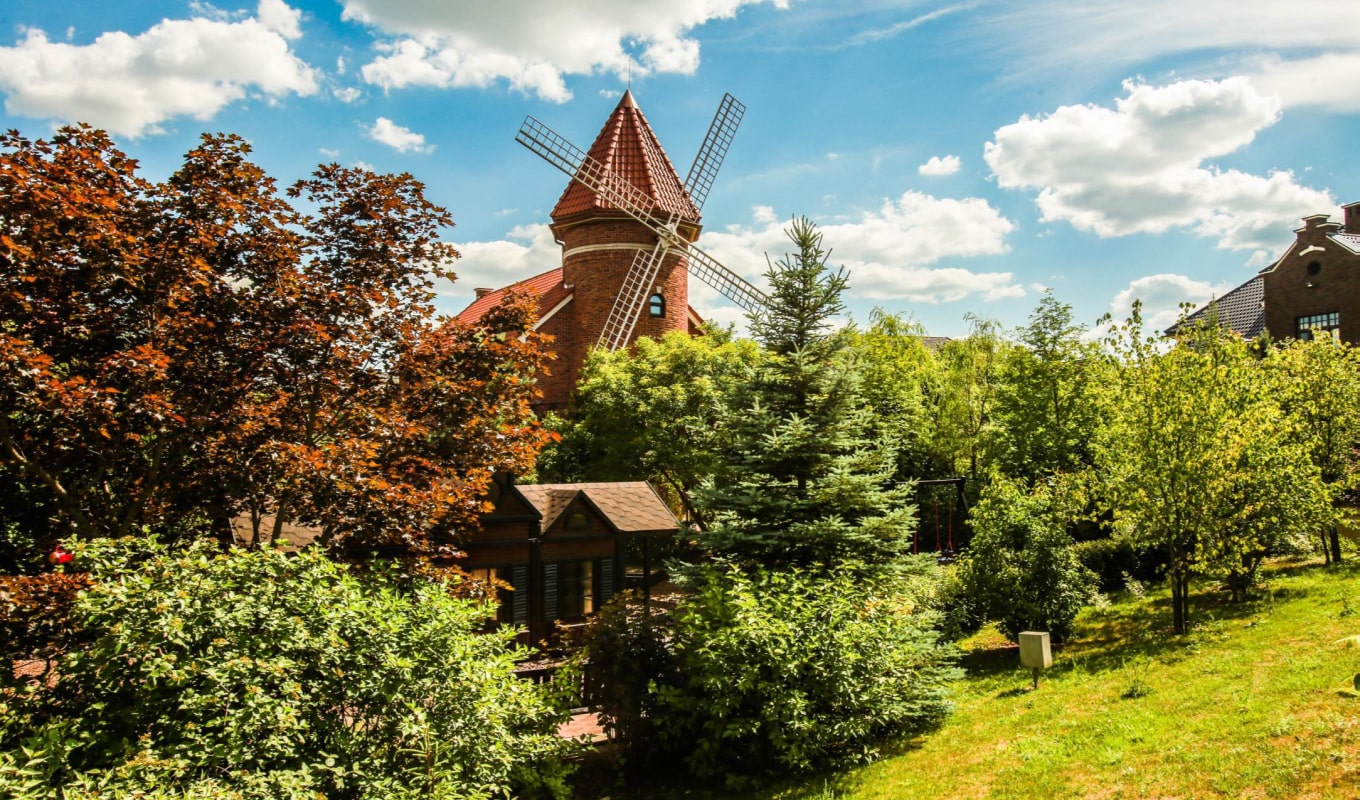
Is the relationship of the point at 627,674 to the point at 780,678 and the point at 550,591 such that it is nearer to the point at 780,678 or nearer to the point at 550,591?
the point at 780,678

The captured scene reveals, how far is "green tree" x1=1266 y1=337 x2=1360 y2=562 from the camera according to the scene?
1723 centimetres

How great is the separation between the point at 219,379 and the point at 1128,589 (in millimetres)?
18621

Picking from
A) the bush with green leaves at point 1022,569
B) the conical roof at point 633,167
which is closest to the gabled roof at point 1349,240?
the conical roof at point 633,167

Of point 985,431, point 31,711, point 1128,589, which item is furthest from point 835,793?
point 985,431

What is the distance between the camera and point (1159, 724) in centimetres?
883

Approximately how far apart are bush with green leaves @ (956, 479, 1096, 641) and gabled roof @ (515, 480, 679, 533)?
5849 millimetres

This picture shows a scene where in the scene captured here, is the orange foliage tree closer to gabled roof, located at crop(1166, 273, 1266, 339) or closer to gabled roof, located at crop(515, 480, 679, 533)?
gabled roof, located at crop(515, 480, 679, 533)

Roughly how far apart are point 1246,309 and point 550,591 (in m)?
42.6

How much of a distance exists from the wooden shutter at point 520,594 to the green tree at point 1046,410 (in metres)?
17.5

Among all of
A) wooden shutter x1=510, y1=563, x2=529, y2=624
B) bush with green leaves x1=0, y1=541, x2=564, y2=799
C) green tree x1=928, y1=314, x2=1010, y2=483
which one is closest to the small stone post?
bush with green leaves x1=0, y1=541, x2=564, y2=799

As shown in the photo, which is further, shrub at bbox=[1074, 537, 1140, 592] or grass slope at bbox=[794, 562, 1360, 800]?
shrub at bbox=[1074, 537, 1140, 592]

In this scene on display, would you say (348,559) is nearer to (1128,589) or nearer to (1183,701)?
(1183,701)

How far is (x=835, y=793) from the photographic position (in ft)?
28.1

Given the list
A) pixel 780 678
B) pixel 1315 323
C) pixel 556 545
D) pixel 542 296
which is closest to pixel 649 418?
pixel 556 545
